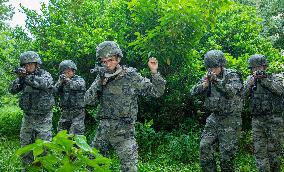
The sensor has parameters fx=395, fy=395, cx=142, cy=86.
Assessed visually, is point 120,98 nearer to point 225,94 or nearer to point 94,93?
point 94,93

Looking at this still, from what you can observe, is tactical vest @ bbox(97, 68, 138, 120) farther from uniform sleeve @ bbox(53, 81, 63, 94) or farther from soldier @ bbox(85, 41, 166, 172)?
A: uniform sleeve @ bbox(53, 81, 63, 94)

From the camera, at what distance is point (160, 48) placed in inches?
313

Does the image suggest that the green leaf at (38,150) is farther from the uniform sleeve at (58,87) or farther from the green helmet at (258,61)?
the uniform sleeve at (58,87)

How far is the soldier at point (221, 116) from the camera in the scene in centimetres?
612

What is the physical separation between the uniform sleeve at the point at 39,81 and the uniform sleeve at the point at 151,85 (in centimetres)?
203

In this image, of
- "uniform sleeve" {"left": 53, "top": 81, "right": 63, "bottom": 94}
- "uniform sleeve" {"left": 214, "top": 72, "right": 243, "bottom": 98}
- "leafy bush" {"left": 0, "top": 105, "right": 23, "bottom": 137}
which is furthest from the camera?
"leafy bush" {"left": 0, "top": 105, "right": 23, "bottom": 137}

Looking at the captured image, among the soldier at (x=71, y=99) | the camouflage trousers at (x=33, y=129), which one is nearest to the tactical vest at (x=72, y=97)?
the soldier at (x=71, y=99)

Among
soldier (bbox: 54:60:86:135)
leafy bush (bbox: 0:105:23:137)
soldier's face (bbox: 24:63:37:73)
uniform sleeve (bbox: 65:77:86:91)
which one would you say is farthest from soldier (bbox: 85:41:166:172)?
leafy bush (bbox: 0:105:23:137)

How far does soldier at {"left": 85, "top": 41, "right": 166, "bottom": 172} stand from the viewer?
5367mm

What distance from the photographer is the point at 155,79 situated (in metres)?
5.25

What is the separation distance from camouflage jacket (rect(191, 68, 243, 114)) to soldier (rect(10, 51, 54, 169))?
8.58ft

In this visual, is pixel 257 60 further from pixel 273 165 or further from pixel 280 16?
pixel 280 16

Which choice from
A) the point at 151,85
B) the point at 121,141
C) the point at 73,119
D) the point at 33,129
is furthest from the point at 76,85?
the point at 151,85

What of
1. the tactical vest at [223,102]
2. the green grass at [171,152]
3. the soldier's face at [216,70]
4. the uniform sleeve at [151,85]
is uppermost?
the soldier's face at [216,70]
